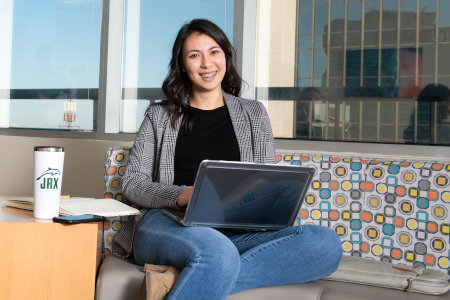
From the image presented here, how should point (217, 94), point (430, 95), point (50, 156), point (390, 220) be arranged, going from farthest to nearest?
point (430, 95) < point (217, 94) < point (390, 220) < point (50, 156)

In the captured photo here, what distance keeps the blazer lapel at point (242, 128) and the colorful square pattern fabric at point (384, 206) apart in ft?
0.70

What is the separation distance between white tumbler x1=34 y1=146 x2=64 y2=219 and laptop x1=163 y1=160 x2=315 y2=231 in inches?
14.3

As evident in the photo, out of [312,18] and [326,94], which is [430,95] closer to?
[326,94]

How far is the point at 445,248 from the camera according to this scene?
6.14 ft

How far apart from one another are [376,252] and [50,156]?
3.94 ft

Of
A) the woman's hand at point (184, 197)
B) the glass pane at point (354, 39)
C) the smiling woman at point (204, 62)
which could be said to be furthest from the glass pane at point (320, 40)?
the woman's hand at point (184, 197)

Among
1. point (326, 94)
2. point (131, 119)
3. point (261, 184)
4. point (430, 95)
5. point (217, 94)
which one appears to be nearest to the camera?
point (261, 184)

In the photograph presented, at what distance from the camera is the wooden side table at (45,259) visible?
54.3 inches

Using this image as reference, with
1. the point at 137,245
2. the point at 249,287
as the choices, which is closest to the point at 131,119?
the point at 137,245

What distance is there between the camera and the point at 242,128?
206 cm

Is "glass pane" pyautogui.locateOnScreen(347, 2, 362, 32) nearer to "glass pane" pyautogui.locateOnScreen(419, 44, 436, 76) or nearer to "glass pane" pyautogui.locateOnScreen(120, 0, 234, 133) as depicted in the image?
"glass pane" pyautogui.locateOnScreen(419, 44, 436, 76)

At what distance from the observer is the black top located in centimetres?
200

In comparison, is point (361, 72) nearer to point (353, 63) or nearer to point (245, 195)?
point (353, 63)

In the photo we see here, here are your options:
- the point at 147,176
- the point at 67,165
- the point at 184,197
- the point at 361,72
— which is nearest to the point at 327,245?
the point at 184,197
